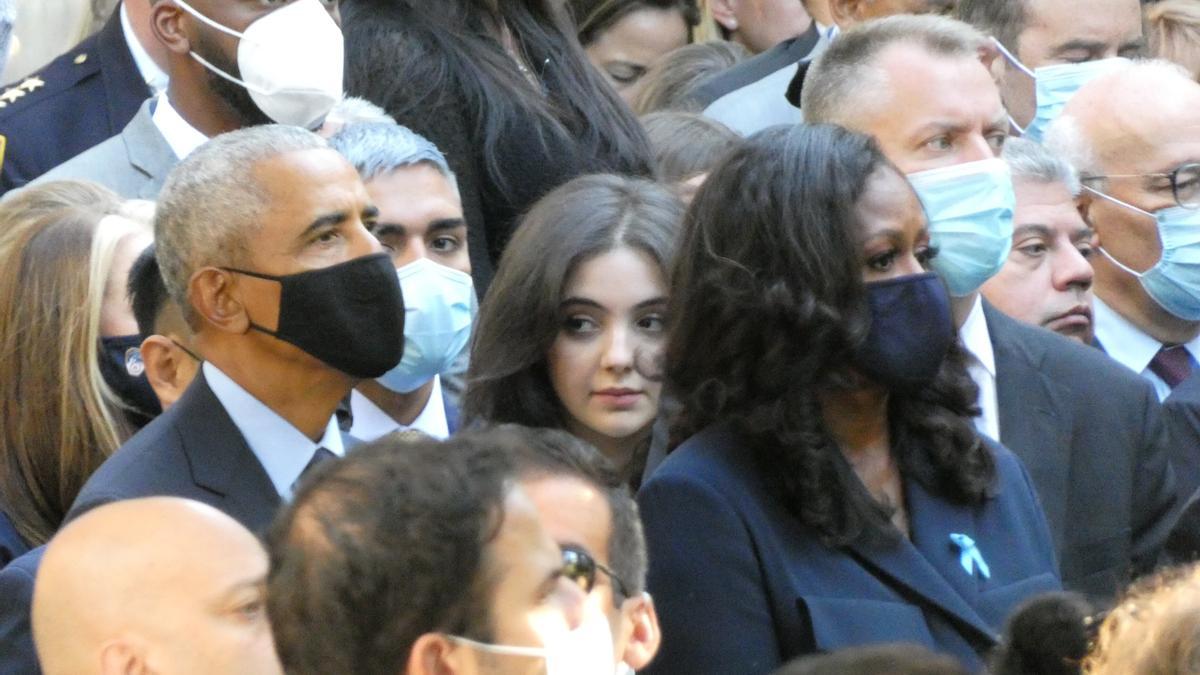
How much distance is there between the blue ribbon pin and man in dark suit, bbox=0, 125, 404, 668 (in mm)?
1221

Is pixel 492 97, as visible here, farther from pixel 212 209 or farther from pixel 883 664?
pixel 883 664

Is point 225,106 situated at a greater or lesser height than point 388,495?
lesser

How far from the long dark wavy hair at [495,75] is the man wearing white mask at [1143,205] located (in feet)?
4.62

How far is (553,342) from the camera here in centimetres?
529

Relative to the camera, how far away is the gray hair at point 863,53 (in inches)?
230

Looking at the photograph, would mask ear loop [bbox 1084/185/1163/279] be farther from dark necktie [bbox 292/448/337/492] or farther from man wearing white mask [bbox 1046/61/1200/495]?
dark necktie [bbox 292/448/337/492]

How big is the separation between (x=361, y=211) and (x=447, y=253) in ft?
2.82

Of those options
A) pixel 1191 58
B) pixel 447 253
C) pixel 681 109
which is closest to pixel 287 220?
pixel 447 253

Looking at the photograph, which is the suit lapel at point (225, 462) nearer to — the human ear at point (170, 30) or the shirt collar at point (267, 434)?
the shirt collar at point (267, 434)

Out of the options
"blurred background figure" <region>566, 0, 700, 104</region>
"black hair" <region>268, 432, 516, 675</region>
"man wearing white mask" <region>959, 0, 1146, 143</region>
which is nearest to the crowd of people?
"black hair" <region>268, 432, 516, 675</region>

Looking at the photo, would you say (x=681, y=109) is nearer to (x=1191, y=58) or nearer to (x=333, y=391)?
(x=1191, y=58)

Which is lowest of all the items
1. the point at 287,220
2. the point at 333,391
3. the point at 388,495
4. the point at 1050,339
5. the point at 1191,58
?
the point at 1191,58

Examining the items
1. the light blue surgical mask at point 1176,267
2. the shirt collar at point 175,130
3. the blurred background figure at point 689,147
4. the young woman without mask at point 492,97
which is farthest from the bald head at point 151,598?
the light blue surgical mask at point 1176,267

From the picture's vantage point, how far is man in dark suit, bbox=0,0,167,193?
241 inches
